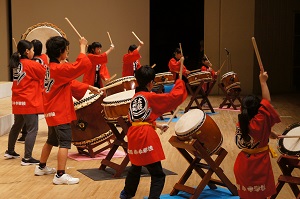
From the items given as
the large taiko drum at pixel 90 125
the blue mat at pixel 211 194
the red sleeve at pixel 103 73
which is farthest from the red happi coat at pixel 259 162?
the red sleeve at pixel 103 73

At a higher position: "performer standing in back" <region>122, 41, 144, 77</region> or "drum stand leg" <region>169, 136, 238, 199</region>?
"performer standing in back" <region>122, 41, 144, 77</region>

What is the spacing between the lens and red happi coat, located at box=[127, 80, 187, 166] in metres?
3.87

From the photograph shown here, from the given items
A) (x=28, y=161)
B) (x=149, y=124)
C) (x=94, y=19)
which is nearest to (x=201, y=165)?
(x=149, y=124)

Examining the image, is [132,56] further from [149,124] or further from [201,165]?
[149,124]

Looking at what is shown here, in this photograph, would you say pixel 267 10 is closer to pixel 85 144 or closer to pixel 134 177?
pixel 85 144

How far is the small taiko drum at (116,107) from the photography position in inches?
189

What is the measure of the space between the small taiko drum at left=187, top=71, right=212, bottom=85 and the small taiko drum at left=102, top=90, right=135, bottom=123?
417 cm

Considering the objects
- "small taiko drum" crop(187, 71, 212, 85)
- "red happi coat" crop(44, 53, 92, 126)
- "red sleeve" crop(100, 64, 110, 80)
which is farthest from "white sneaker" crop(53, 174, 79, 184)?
"small taiko drum" crop(187, 71, 212, 85)

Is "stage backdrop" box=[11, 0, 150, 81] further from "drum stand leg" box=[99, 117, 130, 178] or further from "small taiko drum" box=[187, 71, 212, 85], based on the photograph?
"drum stand leg" box=[99, 117, 130, 178]

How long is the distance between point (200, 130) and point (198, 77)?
5053 millimetres

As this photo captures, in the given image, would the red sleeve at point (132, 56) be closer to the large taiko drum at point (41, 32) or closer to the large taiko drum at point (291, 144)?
the large taiko drum at point (41, 32)

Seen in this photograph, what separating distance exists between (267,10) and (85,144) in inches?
339

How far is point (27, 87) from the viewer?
5.45m

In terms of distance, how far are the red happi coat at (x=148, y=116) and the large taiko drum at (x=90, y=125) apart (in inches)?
63.2
